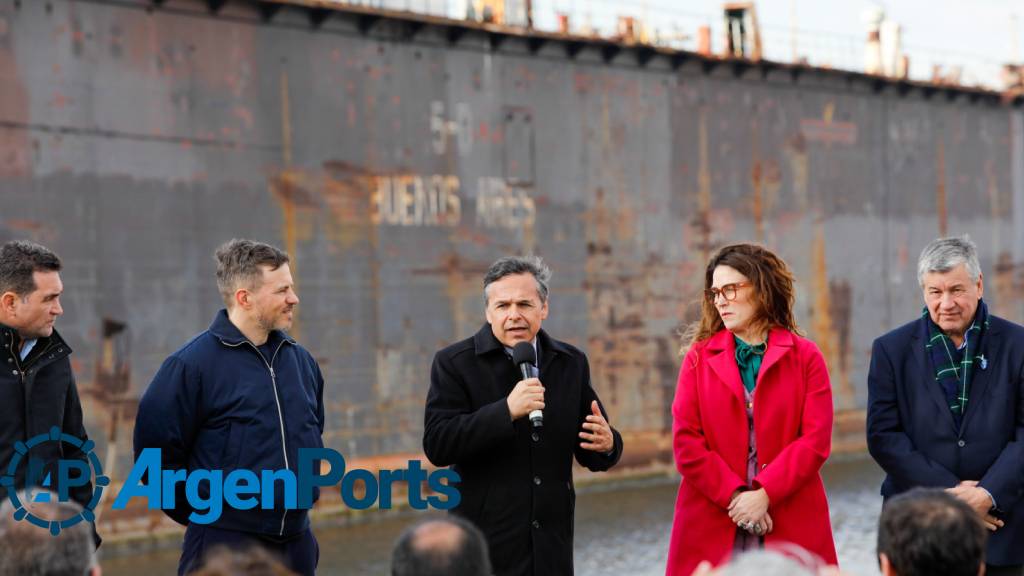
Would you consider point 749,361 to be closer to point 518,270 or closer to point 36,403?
point 518,270

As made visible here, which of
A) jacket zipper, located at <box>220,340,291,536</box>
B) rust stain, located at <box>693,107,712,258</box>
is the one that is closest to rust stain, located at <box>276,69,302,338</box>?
rust stain, located at <box>693,107,712,258</box>

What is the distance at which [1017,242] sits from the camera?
24.6 metres

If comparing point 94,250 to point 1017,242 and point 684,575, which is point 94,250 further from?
point 1017,242

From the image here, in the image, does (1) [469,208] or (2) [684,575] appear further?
(1) [469,208]

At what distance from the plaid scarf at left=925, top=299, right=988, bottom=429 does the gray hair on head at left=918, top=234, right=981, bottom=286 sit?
7.8 inches

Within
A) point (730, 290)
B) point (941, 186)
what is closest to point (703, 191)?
point (941, 186)

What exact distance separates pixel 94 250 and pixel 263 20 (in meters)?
3.12

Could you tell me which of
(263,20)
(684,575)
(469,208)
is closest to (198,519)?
(684,575)

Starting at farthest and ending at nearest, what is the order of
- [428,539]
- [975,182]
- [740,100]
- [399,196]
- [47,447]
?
1. [975,182]
2. [740,100]
3. [399,196]
4. [47,447]
5. [428,539]

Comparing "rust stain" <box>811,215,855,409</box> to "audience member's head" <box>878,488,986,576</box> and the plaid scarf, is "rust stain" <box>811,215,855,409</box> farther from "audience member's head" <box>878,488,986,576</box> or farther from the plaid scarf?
"audience member's head" <box>878,488,986,576</box>

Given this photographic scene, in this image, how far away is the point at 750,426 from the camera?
4969mm

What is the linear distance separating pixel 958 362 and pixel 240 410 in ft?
8.56

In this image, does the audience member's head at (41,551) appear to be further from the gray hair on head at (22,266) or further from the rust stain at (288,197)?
the rust stain at (288,197)

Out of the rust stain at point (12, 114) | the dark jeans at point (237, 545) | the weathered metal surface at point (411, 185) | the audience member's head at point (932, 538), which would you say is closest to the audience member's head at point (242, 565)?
the audience member's head at point (932, 538)
